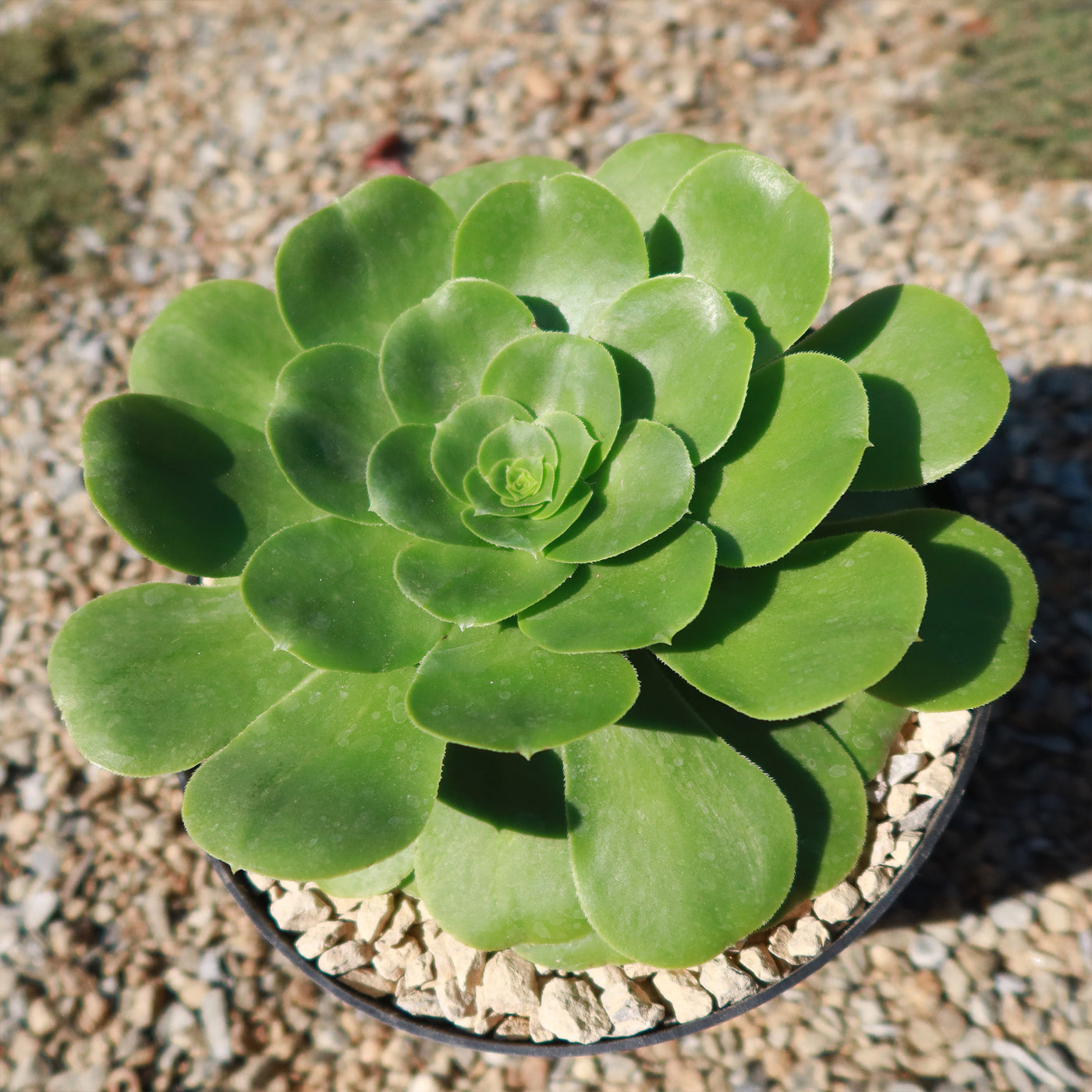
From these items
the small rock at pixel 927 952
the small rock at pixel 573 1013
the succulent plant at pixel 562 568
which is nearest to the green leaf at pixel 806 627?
the succulent plant at pixel 562 568

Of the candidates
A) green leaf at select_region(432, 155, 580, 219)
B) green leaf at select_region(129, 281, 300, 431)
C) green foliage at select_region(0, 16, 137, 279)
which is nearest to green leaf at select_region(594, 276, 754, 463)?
green leaf at select_region(432, 155, 580, 219)

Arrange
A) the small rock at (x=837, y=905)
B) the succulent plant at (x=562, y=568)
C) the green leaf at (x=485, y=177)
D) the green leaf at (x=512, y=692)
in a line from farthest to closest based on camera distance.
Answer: the green leaf at (x=485, y=177)
the small rock at (x=837, y=905)
the succulent plant at (x=562, y=568)
the green leaf at (x=512, y=692)

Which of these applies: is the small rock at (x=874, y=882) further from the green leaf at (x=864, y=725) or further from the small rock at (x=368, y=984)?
the small rock at (x=368, y=984)

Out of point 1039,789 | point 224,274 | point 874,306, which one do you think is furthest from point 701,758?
point 224,274

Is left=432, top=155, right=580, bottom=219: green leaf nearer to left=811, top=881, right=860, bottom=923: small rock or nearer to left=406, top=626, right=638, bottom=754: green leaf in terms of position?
left=406, top=626, right=638, bottom=754: green leaf

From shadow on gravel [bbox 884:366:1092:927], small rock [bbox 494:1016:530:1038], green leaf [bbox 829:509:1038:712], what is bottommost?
shadow on gravel [bbox 884:366:1092:927]

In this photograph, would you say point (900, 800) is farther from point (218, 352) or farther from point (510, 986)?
point (218, 352)

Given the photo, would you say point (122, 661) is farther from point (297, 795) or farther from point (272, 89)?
point (272, 89)
